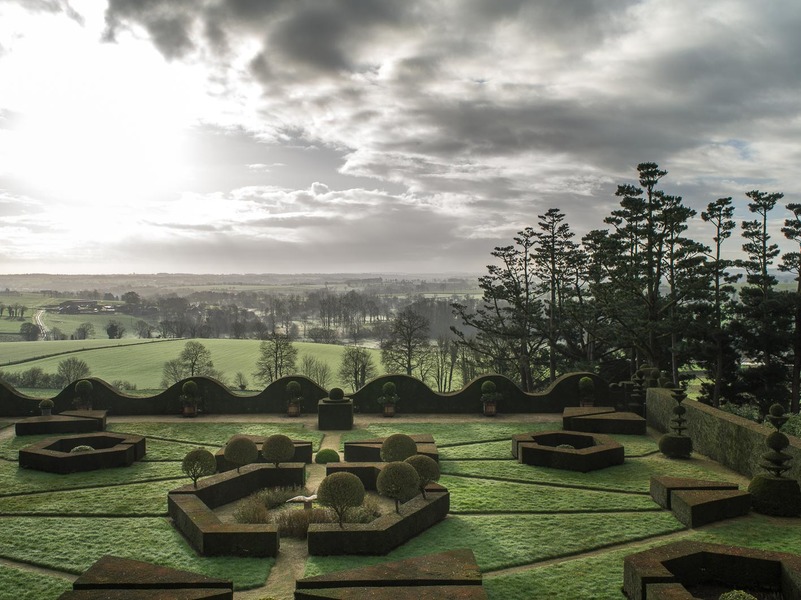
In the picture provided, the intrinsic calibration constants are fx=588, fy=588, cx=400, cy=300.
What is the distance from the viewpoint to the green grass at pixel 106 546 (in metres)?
12.3

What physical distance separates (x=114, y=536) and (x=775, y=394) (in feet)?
125

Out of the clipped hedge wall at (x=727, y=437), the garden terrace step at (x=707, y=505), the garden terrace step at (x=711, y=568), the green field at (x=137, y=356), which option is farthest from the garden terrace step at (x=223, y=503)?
the green field at (x=137, y=356)

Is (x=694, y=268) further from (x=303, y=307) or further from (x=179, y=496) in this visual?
(x=303, y=307)

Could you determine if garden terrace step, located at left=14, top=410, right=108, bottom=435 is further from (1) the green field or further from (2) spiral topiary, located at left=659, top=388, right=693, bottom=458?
(1) the green field

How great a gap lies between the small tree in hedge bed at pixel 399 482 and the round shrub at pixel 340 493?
976 mm

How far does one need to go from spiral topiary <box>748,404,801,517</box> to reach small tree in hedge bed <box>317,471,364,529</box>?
10.3 meters

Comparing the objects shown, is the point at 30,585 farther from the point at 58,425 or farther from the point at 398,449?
the point at 58,425

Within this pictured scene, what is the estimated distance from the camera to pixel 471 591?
1047 cm

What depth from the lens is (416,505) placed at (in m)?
14.7

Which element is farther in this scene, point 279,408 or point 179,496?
point 279,408

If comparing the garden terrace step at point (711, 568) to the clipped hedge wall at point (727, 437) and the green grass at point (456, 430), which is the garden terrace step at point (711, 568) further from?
the green grass at point (456, 430)

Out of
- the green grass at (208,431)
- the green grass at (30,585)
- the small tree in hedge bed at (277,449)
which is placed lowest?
the green grass at (208,431)

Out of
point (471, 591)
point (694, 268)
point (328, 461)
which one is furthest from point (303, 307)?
point (471, 591)

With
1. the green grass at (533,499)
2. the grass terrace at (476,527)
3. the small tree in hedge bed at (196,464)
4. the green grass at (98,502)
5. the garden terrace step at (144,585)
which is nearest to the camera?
the garden terrace step at (144,585)
